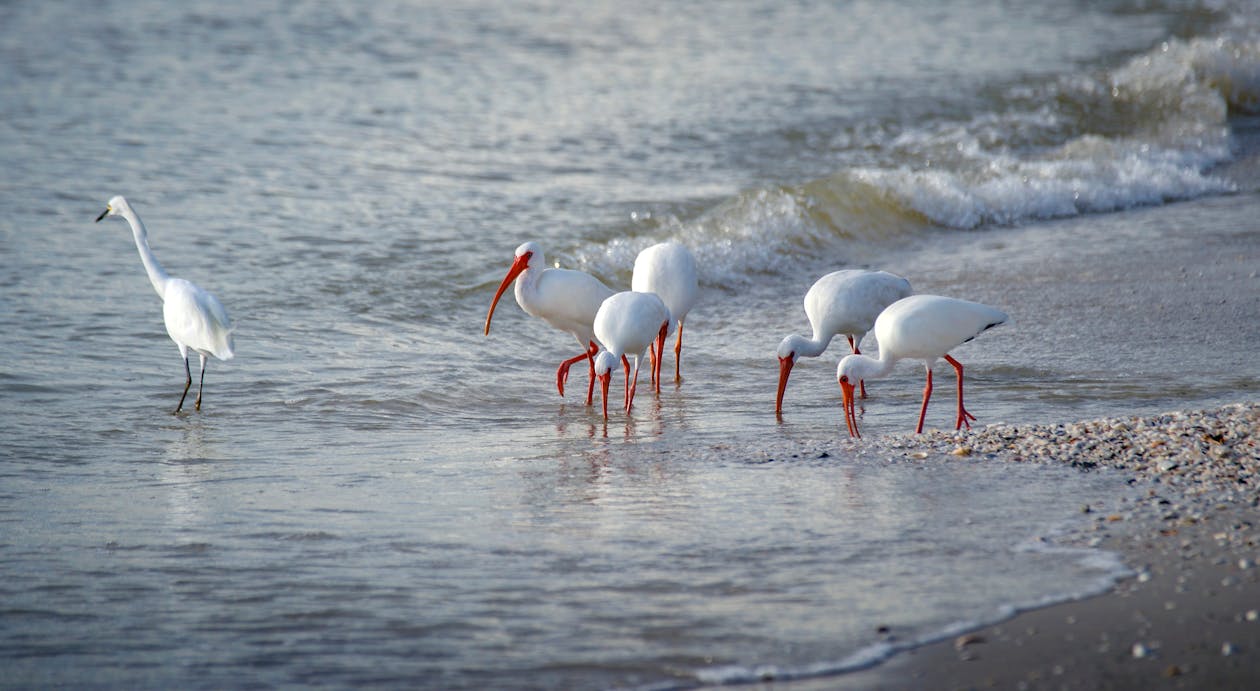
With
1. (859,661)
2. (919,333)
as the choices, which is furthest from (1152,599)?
(919,333)

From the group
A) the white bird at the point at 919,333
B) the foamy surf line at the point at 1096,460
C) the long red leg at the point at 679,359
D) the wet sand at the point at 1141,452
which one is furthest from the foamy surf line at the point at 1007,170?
the foamy surf line at the point at 1096,460

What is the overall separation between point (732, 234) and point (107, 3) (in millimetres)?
14653

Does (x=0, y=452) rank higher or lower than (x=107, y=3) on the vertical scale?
lower

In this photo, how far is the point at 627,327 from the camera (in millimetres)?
7355

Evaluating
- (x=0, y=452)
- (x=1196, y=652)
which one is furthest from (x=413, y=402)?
(x=1196, y=652)

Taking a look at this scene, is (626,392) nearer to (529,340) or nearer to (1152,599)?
(529,340)

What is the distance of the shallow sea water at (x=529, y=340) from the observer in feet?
13.6

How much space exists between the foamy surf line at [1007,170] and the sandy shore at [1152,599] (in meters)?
5.47

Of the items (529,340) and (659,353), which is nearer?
(659,353)

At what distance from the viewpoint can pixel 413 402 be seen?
24.3ft

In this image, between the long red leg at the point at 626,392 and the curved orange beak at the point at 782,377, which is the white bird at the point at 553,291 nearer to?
the long red leg at the point at 626,392

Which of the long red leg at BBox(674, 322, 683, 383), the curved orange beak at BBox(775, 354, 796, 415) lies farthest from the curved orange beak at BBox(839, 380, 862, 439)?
the long red leg at BBox(674, 322, 683, 383)

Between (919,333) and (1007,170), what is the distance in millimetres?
8608

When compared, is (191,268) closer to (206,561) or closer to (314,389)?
(314,389)
